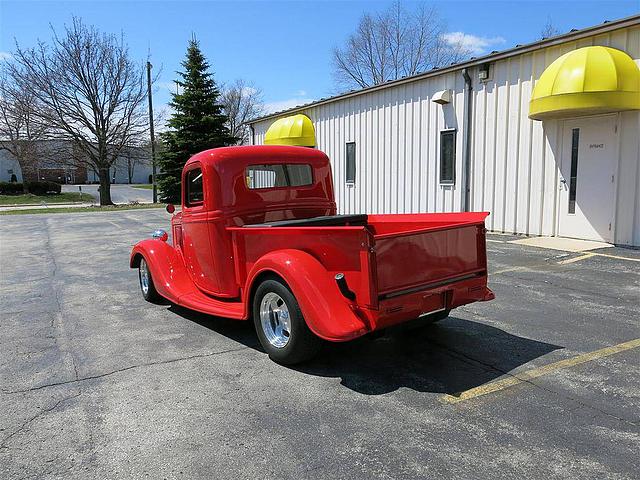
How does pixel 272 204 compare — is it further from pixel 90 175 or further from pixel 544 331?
pixel 90 175

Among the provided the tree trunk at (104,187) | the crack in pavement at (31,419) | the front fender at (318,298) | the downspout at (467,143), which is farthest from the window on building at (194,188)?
the tree trunk at (104,187)

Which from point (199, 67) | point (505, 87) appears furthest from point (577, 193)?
point (199, 67)

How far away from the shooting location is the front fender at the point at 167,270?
5.80 meters

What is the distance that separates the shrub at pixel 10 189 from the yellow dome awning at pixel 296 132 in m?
38.1

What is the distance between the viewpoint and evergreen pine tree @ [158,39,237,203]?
1153 inches

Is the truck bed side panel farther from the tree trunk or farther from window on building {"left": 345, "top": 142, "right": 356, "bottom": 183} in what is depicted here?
the tree trunk

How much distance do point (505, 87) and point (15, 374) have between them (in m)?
11.3

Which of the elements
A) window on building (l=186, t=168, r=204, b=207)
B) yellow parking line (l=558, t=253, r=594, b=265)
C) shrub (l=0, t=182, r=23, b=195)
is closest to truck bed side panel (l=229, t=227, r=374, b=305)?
window on building (l=186, t=168, r=204, b=207)

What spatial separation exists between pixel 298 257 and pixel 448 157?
412 inches

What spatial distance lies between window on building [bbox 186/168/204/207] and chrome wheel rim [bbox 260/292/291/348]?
1.70 meters

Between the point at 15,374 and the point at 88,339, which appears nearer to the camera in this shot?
the point at 15,374

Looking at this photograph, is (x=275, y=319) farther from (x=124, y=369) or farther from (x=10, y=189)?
(x=10, y=189)

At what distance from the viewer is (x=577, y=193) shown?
10.4 metres

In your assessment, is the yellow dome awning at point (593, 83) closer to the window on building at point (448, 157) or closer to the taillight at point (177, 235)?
the window on building at point (448, 157)
